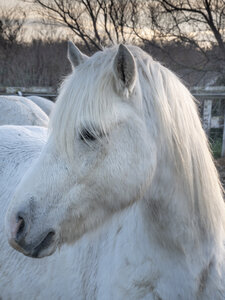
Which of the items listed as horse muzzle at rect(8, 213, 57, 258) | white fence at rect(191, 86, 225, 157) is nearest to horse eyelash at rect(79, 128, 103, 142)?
horse muzzle at rect(8, 213, 57, 258)

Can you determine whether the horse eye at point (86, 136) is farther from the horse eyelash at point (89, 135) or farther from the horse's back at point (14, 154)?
the horse's back at point (14, 154)

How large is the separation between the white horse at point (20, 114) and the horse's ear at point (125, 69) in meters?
3.83

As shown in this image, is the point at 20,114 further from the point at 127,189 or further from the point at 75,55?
the point at 127,189

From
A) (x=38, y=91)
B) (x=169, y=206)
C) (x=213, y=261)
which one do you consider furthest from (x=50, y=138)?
(x=38, y=91)

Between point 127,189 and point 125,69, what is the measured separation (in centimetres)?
51

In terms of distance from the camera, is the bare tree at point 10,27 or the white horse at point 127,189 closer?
the white horse at point 127,189

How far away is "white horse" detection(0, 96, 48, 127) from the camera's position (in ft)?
16.5

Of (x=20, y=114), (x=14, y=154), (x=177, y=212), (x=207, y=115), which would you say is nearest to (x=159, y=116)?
(x=177, y=212)

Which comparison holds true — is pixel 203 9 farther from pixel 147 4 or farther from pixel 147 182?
pixel 147 182

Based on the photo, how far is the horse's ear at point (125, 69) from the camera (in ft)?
4.30

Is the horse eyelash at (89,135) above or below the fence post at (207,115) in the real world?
above

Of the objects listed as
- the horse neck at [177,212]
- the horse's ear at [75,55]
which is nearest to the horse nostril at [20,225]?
the horse neck at [177,212]

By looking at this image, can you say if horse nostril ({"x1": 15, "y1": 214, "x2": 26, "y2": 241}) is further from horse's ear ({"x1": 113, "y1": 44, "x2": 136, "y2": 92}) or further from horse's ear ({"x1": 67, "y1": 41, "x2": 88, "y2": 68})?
horse's ear ({"x1": 67, "y1": 41, "x2": 88, "y2": 68})

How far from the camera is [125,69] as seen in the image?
1334 millimetres
